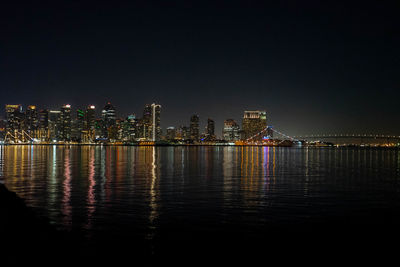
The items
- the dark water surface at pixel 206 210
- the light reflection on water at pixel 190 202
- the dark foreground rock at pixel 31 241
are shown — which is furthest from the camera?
the light reflection on water at pixel 190 202

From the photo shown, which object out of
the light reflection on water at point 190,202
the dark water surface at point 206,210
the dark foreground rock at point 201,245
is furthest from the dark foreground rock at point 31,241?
the light reflection on water at point 190,202

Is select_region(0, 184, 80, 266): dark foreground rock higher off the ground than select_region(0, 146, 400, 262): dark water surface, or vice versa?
select_region(0, 184, 80, 266): dark foreground rock

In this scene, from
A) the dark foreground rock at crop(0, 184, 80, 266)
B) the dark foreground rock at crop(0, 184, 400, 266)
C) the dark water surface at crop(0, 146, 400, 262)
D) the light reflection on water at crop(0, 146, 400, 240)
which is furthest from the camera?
the light reflection on water at crop(0, 146, 400, 240)

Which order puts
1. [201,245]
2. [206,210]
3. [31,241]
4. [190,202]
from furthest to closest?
1. [190,202]
2. [206,210]
3. [201,245]
4. [31,241]

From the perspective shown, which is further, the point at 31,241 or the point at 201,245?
the point at 201,245

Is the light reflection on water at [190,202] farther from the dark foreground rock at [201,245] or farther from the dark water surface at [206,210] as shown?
the dark foreground rock at [201,245]

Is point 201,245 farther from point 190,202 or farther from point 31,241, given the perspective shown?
point 190,202

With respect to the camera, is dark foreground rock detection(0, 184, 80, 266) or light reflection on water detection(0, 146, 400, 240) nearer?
dark foreground rock detection(0, 184, 80, 266)

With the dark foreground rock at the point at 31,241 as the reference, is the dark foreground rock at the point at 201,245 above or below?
below

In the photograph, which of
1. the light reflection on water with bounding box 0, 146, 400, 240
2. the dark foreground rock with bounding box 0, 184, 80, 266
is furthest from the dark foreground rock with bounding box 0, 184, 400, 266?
the light reflection on water with bounding box 0, 146, 400, 240

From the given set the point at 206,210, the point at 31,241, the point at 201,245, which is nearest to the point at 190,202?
the point at 206,210

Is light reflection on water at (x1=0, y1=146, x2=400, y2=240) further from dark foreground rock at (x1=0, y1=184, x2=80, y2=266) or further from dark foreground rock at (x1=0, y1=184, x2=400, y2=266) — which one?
dark foreground rock at (x1=0, y1=184, x2=80, y2=266)

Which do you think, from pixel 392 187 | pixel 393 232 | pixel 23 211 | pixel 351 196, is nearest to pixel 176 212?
pixel 23 211

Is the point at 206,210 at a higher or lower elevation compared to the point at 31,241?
lower
